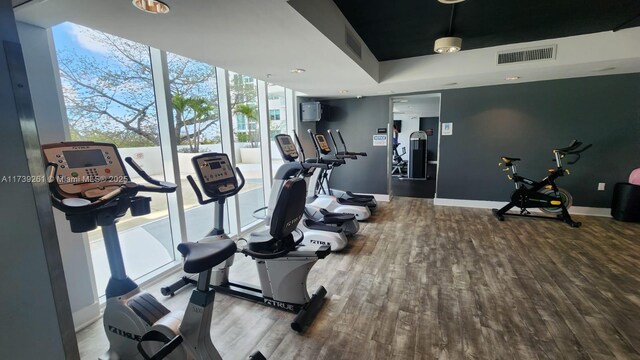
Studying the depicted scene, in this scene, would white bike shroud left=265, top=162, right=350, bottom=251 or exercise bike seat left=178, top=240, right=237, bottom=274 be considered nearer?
exercise bike seat left=178, top=240, right=237, bottom=274

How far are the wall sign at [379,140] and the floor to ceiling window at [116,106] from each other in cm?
427

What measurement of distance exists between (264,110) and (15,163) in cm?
387

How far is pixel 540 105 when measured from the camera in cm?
470

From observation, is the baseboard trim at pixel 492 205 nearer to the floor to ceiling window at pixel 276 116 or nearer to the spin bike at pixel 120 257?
the floor to ceiling window at pixel 276 116

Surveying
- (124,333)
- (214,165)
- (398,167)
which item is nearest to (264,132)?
(214,165)

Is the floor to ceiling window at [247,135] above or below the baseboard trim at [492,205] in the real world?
above

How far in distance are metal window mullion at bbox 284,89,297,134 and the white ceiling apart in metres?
0.85

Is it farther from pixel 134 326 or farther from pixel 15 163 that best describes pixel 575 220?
pixel 15 163

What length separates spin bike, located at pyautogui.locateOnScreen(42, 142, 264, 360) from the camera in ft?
4.62

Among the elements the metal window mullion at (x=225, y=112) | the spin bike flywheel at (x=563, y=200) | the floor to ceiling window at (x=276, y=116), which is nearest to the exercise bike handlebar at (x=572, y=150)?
the spin bike flywheel at (x=563, y=200)

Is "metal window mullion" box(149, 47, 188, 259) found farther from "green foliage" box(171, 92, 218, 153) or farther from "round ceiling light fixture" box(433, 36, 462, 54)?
"round ceiling light fixture" box(433, 36, 462, 54)

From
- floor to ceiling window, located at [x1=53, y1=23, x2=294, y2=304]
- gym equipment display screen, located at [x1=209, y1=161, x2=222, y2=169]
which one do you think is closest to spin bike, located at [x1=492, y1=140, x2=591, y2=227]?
floor to ceiling window, located at [x1=53, y1=23, x2=294, y2=304]

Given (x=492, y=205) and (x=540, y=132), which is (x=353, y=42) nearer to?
(x=540, y=132)

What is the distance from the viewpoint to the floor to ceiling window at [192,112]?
117 inches
